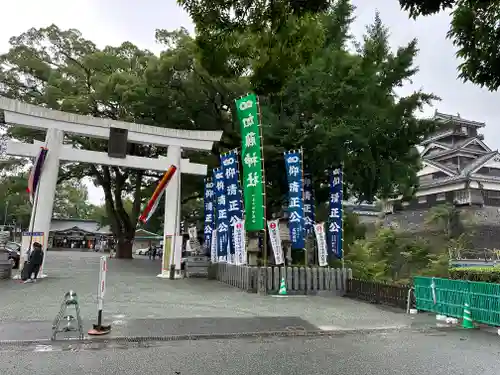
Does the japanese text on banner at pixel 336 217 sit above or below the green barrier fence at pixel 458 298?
above

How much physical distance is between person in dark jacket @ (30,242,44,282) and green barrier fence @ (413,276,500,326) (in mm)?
12817

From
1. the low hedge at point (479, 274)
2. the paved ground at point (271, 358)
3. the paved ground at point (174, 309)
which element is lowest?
the paved ground at point (271, 358)

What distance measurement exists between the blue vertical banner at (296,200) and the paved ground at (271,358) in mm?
6832

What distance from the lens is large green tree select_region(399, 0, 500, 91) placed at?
4.92 m

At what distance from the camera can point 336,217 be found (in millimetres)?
16484

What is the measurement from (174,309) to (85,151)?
32.3 ft

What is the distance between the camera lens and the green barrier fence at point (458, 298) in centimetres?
926

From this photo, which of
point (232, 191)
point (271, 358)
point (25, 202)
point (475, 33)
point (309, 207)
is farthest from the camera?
point (25, 202)

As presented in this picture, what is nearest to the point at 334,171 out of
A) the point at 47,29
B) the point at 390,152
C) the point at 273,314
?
the point at 390,152

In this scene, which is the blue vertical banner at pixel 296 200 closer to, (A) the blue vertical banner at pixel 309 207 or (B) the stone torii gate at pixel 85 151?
(A) the blue vertical banner at pixel 309 207

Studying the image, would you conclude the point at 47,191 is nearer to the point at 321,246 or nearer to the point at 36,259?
the point at 36,259

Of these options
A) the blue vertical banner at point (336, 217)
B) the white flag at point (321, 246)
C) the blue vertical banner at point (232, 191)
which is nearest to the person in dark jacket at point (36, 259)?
the blue vertical banner at point (232, 191)

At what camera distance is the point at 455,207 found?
1527 inches

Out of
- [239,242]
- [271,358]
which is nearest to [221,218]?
[239,242]
